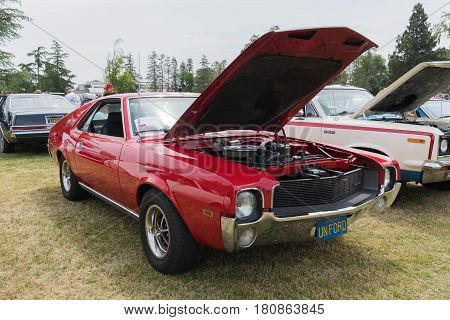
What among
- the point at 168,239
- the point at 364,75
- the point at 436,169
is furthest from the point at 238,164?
the point at 364,75

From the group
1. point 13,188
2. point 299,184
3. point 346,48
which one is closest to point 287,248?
point 299,184

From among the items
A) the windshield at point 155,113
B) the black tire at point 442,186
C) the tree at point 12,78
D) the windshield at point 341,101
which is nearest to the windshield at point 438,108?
the windshield at point 341,101

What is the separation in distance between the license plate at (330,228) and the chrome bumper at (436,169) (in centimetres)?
212

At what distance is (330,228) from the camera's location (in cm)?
290

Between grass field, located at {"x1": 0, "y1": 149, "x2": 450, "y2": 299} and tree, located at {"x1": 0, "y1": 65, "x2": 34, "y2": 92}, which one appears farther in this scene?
tree, located at {"x1": 0, "y1": 65, "x2": 34, "y2": 92}

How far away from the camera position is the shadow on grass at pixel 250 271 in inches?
111

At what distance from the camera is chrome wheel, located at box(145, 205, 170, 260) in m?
3.14

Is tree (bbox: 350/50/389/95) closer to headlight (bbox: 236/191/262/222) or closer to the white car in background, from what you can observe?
the white car in background

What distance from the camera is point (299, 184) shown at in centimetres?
284

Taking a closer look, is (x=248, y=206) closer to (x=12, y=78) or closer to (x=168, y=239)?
(x=168, y=239)

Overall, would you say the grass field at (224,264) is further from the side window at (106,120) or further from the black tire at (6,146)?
the black tire at (6,146)

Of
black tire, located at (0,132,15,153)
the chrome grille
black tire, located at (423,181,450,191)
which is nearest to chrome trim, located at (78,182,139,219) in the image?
the chrome grille

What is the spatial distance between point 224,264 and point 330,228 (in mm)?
980

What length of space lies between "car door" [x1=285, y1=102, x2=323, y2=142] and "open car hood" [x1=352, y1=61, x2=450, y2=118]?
584mm
